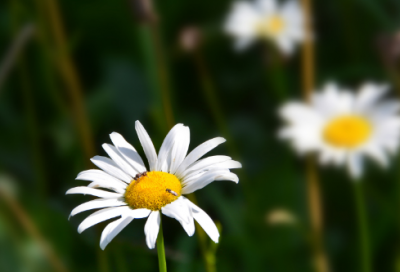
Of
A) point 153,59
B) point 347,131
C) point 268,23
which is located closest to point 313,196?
point 347,131

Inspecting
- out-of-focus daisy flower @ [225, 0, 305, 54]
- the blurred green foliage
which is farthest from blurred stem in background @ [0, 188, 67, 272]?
out-of-focus daisy flower @ [225, 0, 305, 54]

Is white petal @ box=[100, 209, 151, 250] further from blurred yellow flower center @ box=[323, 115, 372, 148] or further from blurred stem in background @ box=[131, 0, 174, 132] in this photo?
blurred yellow flower center @ box=[323, 115, 372, 148]

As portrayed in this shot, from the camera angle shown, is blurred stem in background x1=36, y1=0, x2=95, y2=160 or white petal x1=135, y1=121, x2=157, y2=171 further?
blurred stem in background x1=36, y1=0, x2=95, y2=160

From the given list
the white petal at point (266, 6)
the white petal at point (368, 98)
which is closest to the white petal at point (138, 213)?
the white petal at point (368, 98)

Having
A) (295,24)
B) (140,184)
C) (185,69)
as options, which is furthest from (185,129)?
(185,69)

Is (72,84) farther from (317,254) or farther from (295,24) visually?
(295,24)

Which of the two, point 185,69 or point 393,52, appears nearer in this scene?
point 393,52
